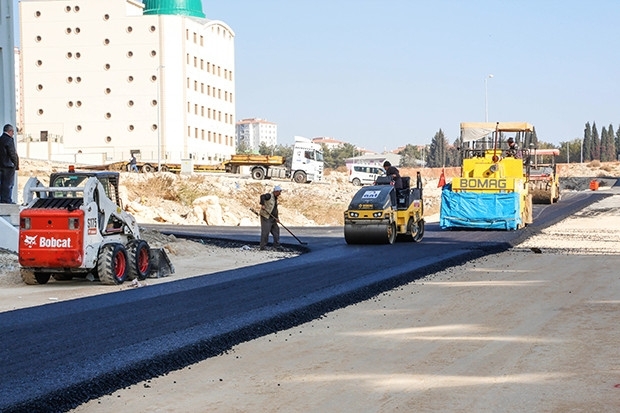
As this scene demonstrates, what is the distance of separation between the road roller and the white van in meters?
42.8

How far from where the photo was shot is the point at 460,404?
7645 millimetres

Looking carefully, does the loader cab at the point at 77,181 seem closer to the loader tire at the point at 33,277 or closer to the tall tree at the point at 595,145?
the loader tire at the point at 33,277

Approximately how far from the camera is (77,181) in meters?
17.7

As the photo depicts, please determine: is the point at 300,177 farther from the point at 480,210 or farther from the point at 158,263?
the point at 158,263

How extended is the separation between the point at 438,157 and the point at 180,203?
4219 inches

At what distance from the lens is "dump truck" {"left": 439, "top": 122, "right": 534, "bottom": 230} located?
2880cm

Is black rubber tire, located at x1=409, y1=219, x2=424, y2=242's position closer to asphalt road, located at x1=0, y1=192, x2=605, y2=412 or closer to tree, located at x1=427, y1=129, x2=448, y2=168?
asphalt road, located at x1=0, y1=192, x2=605, y2=412

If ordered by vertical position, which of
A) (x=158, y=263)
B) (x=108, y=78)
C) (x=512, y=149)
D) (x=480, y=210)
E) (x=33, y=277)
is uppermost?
(x=108, y=78)

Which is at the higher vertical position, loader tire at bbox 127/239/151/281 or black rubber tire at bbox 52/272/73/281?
loader tire at bbox 127/239/151/281

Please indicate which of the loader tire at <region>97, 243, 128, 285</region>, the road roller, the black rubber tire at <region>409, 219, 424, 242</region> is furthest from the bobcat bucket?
the black rubber tire at <region>409, 219, 424, 242</region>

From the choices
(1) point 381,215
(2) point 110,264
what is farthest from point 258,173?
(2) point 110,264

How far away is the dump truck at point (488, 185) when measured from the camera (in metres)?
28.8

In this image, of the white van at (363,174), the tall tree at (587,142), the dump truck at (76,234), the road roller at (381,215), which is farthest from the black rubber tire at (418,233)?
the tall tree at (587,142)

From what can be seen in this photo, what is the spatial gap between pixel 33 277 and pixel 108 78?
68.4 metres
